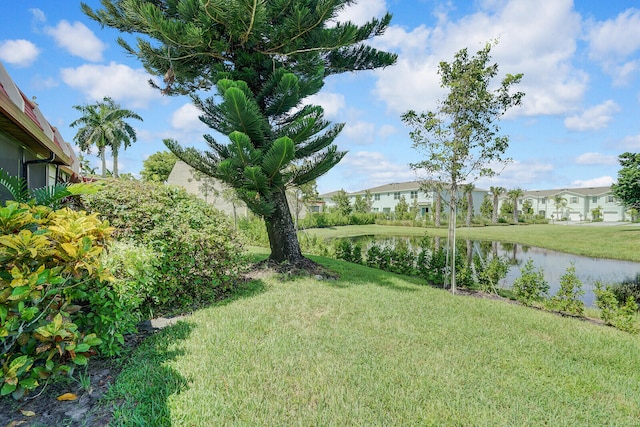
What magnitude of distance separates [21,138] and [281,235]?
186 inches

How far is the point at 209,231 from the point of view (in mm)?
4902

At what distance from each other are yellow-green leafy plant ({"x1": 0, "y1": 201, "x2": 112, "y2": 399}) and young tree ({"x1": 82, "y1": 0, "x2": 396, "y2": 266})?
11.8 ft

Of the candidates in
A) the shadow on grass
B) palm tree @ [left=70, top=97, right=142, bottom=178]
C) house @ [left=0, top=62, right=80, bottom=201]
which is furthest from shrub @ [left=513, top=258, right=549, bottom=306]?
palm tree @ [left=70, top=97, right=142, bottom=178]

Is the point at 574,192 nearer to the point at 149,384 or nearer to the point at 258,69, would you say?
the point at 258,69

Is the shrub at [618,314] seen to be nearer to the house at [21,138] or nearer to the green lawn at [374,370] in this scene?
the green lawn at [374,370]

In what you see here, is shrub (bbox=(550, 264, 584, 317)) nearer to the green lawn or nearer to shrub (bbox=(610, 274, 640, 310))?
the green lawn

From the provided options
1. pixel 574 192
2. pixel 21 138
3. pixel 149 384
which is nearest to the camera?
pixel 149 384

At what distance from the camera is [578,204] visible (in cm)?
4881

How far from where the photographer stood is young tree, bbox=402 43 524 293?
6.80 meters

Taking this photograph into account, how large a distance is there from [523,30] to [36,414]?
950 cm

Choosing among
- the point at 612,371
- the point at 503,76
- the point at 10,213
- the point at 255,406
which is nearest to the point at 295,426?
the point at 255,406

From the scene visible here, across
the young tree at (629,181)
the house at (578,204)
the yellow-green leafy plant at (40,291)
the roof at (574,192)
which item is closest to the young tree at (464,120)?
the yellow-green leafy plant at (40,291)

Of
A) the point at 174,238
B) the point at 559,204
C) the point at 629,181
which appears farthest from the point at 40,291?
the point at 559,204

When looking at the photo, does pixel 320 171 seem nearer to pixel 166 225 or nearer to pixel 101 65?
pixel 166 225
